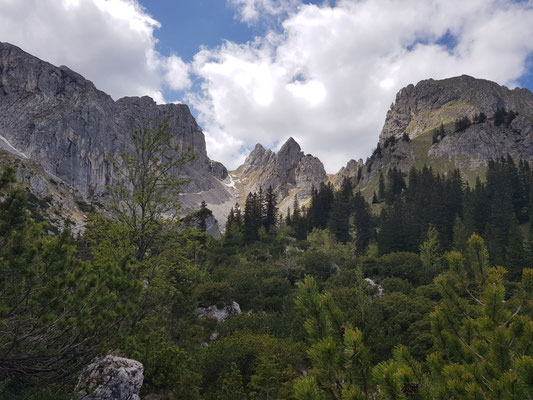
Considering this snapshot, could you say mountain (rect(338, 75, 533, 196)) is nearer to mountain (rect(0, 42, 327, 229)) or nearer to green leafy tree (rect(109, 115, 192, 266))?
mountain (rect(0, 42, 327, 229))

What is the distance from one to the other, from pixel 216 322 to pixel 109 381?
58.6 feet

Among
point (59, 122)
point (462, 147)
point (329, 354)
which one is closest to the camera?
point (329, 354)

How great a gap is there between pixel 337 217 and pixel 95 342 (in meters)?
65.6

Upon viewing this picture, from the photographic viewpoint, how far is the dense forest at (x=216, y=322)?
3.99 metres

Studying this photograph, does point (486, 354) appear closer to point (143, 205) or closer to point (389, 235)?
point (143, 205)

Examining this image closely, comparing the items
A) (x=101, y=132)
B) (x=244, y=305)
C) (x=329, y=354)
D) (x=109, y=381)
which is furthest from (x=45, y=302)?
(x=101, y=132)

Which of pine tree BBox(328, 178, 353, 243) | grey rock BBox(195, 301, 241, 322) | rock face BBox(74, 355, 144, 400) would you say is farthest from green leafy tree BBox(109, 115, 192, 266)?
pine tree BBox(328, 178, 353, 243)

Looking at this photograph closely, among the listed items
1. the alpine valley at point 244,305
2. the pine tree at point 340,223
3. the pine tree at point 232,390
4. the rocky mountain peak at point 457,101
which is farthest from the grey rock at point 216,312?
the rocky mountain peak at point 457,101

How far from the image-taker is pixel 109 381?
8.82 m

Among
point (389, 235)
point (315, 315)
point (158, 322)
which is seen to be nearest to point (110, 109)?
point (389, 235)

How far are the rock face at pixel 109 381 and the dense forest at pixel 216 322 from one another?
45cm

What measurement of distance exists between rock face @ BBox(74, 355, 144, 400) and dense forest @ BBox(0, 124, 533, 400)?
17.9 inches

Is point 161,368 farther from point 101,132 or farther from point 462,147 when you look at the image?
point 101,132

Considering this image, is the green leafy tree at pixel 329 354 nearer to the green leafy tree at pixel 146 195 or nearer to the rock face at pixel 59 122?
the green leafy tree at pixel 146 195
